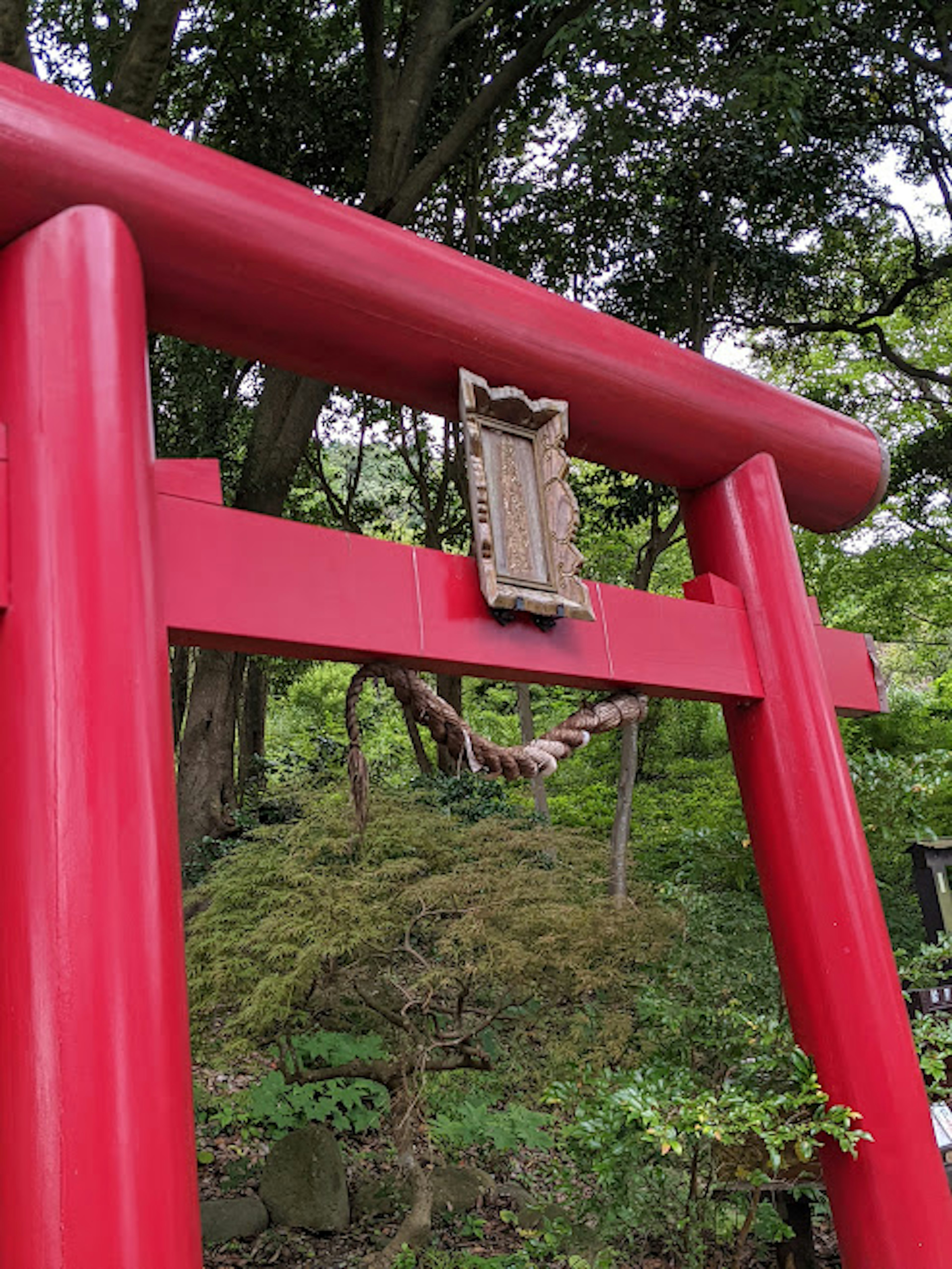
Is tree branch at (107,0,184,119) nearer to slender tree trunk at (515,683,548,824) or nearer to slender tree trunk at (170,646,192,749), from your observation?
slender tree trunk at (170,646,192,749)

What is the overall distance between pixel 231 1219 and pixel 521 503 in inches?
151

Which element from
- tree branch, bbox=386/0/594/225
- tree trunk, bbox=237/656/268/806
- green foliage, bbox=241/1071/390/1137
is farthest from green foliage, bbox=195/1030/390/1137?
tree branch, bbox=386/0/594/225

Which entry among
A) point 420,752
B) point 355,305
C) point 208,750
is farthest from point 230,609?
point 420,752

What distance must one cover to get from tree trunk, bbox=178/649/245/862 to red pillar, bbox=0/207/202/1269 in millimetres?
4688

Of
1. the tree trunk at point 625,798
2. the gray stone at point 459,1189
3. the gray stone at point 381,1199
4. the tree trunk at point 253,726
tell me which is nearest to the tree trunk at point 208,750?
the tree trunk at point 253,726

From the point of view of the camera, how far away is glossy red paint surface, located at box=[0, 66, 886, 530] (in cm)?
230

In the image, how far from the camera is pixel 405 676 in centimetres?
270

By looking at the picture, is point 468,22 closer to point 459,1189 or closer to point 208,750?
point 208,750

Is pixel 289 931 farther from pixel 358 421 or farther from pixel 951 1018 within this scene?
pixel 358 421

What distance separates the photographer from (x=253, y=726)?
10102 millimetres

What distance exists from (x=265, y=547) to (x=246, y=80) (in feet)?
24.5

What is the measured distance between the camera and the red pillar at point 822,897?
9.76ft

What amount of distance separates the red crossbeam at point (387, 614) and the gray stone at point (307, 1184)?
10.6 ft

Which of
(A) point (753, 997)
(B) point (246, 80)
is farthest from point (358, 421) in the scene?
(A) point (753, 997)
